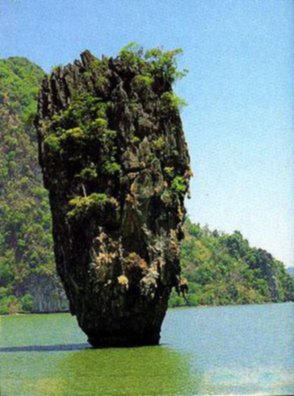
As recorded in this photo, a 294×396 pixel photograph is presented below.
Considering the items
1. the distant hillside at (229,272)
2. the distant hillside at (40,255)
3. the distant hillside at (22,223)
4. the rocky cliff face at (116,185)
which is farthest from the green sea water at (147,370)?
the distant hillside at (229,272)

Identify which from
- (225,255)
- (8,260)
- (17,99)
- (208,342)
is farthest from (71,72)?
(17,99)

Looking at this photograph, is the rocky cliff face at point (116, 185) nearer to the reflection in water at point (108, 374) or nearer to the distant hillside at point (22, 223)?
the reflection in water at point (108, 374)

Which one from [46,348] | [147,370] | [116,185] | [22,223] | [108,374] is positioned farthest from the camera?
[22,223]

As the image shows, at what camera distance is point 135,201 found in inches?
920

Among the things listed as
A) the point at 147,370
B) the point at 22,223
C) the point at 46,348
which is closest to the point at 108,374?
the point at 147,370

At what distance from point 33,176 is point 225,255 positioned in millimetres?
25410

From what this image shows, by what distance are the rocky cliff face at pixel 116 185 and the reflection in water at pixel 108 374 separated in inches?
65.0

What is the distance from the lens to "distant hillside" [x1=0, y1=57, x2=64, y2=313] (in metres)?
83.6

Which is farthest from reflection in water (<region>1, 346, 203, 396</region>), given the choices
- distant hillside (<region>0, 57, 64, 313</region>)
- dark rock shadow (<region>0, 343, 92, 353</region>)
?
distant hillside (<region>0, 57, 64, 313</region>)

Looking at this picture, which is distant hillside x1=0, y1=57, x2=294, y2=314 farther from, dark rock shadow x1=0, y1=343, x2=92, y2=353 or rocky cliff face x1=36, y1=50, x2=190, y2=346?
rocky cliff face x1=36, y1=50, x2=190, y2=346

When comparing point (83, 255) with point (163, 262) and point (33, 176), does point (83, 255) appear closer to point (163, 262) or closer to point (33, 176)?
point (163, 262)

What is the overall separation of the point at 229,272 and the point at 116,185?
237 feet

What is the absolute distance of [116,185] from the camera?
945 inches

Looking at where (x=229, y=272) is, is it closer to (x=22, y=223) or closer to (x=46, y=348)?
(x=22, y=223)
